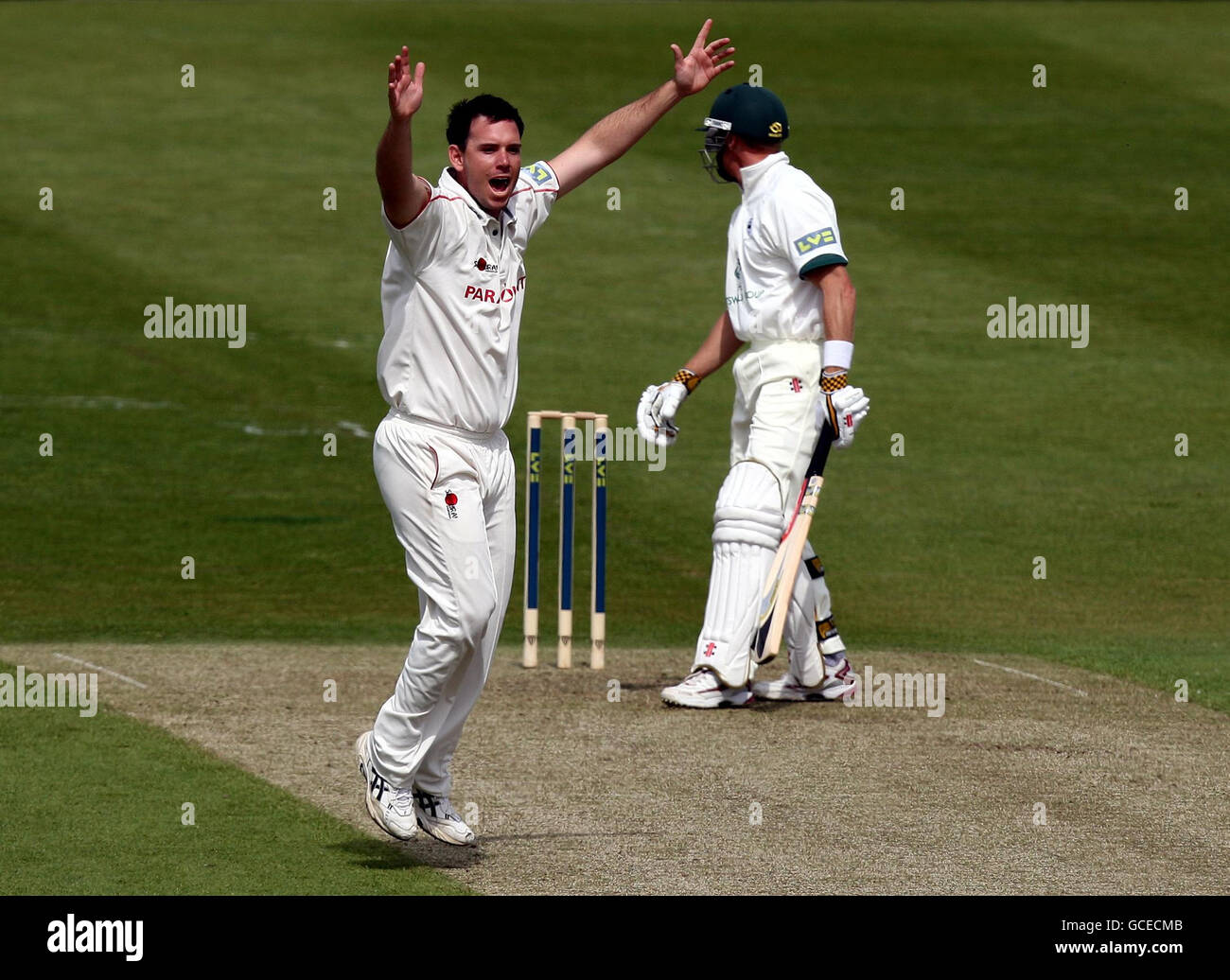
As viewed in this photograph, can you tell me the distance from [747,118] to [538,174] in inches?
103

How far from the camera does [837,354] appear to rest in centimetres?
892

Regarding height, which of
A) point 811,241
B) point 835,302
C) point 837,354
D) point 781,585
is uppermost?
point 811,241

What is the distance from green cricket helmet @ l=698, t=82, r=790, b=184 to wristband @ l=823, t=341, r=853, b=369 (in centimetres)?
107

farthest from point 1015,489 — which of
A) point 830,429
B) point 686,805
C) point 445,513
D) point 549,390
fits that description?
point 445,513

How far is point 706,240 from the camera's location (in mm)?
20672

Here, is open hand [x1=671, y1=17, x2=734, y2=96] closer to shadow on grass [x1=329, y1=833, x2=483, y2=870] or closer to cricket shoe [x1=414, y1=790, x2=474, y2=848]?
cricket shoe [x1=414, y1=790, x2=474, y2=848]

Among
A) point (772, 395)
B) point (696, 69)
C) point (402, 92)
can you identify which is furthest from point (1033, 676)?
point (402, 92)

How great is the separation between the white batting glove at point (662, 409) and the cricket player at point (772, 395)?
313 millimetres

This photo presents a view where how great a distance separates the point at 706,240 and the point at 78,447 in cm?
748

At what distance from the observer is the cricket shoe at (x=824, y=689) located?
9461 mm

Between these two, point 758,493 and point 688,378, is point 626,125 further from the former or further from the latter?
point 688,378

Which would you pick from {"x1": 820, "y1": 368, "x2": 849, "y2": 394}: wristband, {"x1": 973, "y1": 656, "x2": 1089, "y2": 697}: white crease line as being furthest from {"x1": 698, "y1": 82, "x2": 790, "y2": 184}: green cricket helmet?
{"x1": 973, "y1": 656, "x2": 1089, "y2": 697}: white crease line

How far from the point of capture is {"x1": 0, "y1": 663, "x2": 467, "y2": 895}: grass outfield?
6234 mm

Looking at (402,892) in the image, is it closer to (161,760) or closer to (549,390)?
(161,760)
